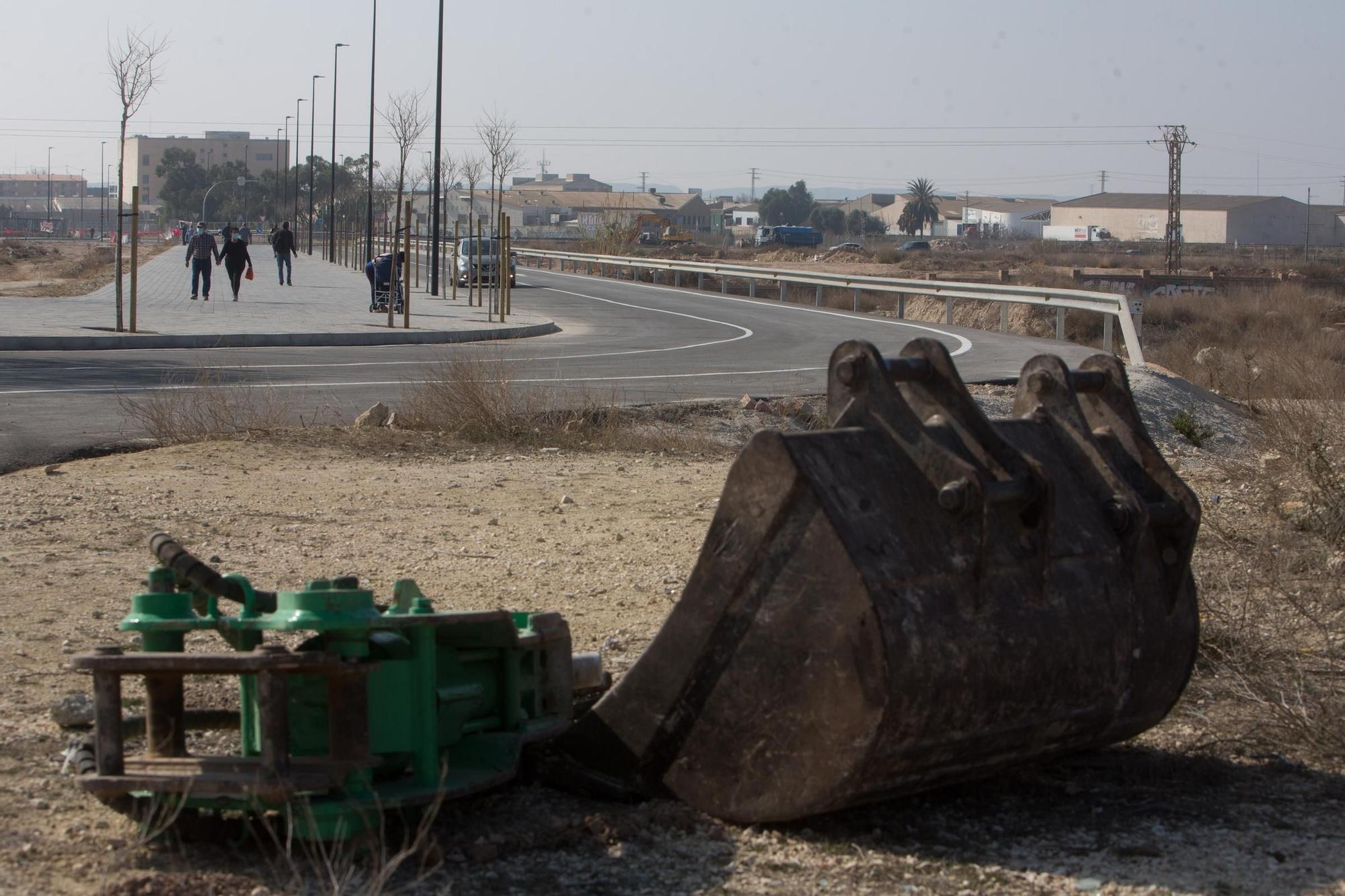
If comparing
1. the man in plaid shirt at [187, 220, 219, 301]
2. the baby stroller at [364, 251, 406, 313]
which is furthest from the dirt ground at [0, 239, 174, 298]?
the baby stroller at [364, 251, 406, 313]

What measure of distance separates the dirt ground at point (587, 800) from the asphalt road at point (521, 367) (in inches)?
146

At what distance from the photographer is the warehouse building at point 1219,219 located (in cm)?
14000

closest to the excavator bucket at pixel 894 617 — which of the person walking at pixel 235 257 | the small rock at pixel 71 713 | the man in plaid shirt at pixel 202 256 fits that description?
the small rock at pixel 71 713

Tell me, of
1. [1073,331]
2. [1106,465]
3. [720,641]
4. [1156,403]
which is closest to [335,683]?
[720,641]

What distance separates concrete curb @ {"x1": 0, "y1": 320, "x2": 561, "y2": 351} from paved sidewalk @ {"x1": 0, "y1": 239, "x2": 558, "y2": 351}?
16mm

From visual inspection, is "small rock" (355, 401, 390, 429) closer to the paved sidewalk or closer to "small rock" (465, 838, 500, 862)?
"small rock" (465, 838, 500, 862)

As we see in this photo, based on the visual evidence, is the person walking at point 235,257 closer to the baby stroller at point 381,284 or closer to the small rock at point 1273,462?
the baby stroller at point 381,284

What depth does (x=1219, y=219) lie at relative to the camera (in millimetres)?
140750

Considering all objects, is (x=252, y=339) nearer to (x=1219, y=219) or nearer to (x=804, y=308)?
(x=804, y=308)

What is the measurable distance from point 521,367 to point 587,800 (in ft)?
44.8

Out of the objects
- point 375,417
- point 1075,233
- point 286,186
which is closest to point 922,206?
point 1075,233

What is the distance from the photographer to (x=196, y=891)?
3191 millimetres

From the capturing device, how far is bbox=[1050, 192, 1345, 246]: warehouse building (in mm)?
140000

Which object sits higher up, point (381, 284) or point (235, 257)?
point (235, 257)
